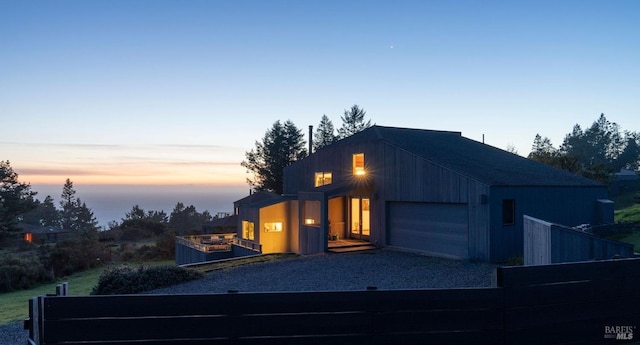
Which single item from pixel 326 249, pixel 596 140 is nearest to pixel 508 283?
pixel 326 249

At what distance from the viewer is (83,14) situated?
681 inches

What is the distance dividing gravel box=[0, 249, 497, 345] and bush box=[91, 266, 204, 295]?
0.55m

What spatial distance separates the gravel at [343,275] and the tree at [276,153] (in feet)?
105

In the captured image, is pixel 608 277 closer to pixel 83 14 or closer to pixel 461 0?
pixel 461 0

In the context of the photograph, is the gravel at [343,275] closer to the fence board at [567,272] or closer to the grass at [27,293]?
the grass at [27,293]

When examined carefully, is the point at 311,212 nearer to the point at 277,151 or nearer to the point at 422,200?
the point at 422,200

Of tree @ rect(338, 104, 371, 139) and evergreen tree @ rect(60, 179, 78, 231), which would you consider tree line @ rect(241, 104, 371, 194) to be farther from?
evergreen tree @ rect(60, 179, 78, 231)

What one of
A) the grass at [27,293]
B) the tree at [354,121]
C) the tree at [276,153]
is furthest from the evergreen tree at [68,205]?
the grass at [27,293]

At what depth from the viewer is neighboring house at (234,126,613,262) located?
52.7 feet

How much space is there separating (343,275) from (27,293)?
17.3 m

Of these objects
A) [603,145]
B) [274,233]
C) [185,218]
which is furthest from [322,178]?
[603,145]

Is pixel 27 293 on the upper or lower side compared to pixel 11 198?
lower

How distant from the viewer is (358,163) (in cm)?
2198

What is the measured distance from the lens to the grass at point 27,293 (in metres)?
14.9
